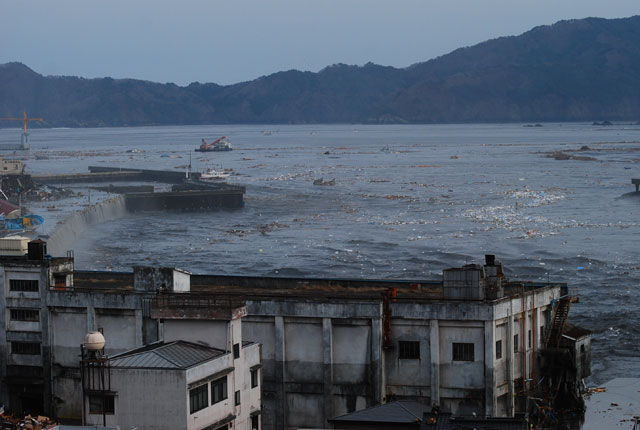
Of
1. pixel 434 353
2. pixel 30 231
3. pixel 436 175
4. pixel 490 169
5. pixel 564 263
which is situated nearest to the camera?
pixel 434 353

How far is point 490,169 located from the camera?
17275 centimetres

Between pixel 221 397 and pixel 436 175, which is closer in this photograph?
pixel 221 397

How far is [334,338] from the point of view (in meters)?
31.5

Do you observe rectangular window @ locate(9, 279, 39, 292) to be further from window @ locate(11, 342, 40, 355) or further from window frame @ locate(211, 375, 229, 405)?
window frame @ locate(211, 375, 229, 405)

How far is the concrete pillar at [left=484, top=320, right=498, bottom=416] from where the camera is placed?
30.5 meters

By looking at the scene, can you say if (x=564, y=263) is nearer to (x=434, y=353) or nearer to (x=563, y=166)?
(x=434, y=353)

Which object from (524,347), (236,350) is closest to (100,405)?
(236,350)

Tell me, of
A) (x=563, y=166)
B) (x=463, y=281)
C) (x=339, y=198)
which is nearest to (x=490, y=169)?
(x=563, y=166)

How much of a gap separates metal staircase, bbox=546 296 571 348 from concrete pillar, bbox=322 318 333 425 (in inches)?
275

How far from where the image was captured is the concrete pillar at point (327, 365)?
3127cm

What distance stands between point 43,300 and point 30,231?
49602 millimetres

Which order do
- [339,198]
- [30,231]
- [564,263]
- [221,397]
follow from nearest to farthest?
[221,397] < [564,263] < [30,231] < [339,198]

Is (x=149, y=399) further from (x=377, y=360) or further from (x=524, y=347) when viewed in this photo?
(x=524, y=347)

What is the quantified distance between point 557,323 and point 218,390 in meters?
13.9
